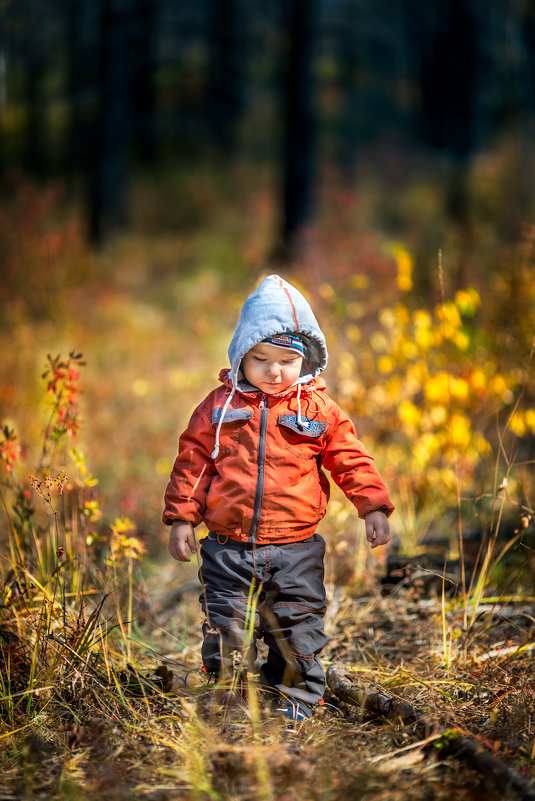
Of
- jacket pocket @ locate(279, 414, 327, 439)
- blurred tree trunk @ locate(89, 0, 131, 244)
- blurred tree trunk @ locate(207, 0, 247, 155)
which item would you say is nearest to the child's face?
jacket pocket @ locate(279, 414, 327, 439)

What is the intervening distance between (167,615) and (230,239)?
11585 millimetres

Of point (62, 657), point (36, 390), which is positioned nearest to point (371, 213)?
point (36, 390)

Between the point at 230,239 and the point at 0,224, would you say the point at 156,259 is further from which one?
the point at 0,224

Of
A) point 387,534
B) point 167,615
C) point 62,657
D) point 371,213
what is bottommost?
point 167,615

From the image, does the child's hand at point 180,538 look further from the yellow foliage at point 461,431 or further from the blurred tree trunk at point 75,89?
the blurred tree trunk at point 75,89

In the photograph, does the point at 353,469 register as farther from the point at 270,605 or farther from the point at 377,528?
the point at 270,605

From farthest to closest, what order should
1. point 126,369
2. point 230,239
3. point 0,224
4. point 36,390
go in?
1. point 230,239
2. point 126,369
3. point 0,224
4. point 36,390

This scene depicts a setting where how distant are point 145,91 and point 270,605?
23.4 m

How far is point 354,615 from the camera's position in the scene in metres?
3.13

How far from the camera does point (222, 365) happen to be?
24.3 feet

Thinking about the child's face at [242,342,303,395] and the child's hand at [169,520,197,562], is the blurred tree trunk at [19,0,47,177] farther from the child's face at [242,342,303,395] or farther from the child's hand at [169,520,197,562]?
the child's hand at [169,520,197,562]

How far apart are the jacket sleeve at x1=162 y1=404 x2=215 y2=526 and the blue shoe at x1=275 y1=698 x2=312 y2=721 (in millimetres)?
651

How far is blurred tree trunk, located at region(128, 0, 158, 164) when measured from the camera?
20578 millimetres

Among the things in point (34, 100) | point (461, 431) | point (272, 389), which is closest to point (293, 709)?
point (272, 389)
